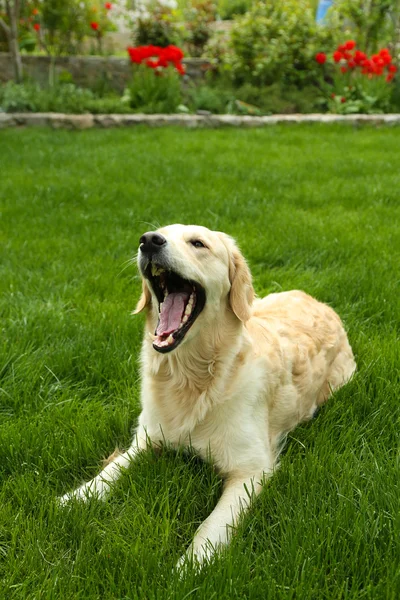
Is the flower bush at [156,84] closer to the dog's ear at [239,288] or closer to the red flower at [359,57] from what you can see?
the red flower at [359,57]

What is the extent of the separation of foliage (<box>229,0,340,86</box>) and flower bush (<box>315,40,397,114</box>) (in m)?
0.54

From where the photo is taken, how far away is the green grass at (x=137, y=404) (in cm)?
164

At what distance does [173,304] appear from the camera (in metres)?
2.30

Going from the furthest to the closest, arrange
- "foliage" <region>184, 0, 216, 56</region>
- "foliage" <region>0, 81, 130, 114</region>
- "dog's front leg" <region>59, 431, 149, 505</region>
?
"foliage" <region>184, 0, 216, 56</region> < "foliage" <region>0, 81, 130, 114</region> < "dog's front leg" <region>59, 431, 149, 505</region>

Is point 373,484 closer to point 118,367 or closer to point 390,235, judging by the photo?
point 118,367

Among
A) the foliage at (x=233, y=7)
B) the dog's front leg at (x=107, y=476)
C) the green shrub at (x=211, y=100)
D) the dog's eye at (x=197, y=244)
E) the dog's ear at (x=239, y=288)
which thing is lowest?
the dog's front leg at (x=107, y=476)

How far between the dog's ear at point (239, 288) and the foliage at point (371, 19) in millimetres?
10853

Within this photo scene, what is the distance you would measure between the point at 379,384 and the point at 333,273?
54.3 inches

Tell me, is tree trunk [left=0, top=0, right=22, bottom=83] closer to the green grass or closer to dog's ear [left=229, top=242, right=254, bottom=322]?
the green grass

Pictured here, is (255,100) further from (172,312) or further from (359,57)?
(172,312)

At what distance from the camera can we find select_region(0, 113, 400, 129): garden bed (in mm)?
8898

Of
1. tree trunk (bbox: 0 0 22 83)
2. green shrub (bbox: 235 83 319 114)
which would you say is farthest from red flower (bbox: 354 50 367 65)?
tree trunk (bbox: 0 0 22 83)

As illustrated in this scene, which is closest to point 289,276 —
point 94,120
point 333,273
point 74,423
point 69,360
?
point 333,273

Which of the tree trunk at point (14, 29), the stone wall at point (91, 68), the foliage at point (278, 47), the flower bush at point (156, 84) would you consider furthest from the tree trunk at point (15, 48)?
the foliage at point (278, 47)
